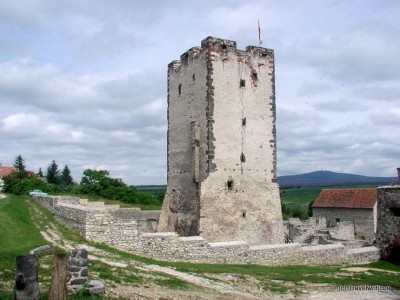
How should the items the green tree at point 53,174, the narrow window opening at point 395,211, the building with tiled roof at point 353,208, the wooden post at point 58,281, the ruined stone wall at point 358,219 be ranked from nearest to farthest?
the wooden post at point 58,281
the narrow window opening at point 395,211
the ruined stone wall at point 358,219
the building with tiled roof at point 353,208
the green tree at point 53,174

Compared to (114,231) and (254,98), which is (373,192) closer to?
(254,98)

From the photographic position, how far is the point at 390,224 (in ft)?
75.7

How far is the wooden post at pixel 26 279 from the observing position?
8023mm

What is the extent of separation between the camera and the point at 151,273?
13008 mm

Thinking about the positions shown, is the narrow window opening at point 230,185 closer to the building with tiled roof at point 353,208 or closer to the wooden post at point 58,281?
the wooden post at point 58,281

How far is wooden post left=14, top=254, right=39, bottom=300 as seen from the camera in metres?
8.02

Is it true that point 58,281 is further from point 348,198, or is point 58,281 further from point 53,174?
point 53,174

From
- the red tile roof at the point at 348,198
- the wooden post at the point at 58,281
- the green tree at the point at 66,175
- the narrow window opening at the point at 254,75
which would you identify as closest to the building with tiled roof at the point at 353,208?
the red tile roof at the point at 348,198

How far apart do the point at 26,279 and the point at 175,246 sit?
1021cm

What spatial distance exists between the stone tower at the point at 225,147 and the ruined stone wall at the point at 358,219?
21635 millimetres

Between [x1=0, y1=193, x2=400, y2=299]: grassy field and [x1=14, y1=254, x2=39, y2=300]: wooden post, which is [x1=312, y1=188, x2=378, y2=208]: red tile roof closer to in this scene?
[x1=0, y1=193, x2=400, y2=299]: grassy field

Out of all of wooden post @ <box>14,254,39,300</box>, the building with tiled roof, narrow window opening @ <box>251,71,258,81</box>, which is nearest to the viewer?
wooden post @ <box>14,254,39,300</box>

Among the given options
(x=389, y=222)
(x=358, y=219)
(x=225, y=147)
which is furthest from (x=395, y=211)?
(x=358, y=219)

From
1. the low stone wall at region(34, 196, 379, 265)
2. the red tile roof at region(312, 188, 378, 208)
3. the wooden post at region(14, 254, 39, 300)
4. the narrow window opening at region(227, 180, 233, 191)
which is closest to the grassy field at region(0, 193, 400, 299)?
the wooden post at region(14, 254, 39, 300)
